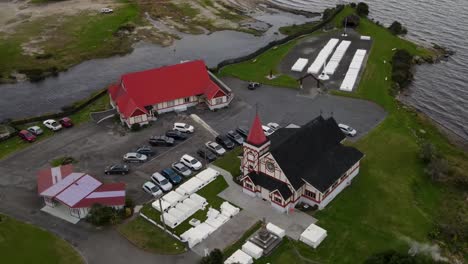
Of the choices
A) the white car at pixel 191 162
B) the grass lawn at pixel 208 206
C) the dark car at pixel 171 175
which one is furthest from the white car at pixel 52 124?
the grass lawn at pixel 208 206

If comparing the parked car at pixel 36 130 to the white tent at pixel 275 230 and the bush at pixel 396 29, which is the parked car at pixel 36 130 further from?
the bush at pixel 396 29

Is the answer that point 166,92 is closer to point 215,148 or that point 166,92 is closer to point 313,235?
point 215,148

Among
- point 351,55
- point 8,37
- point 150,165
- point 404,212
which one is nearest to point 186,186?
point 150,165

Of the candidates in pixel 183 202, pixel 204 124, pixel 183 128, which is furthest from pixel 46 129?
pixel 183 202

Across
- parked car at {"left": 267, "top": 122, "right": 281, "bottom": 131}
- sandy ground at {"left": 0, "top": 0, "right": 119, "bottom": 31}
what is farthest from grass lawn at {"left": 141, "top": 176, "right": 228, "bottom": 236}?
sandy ground at {"left": 0, "top": 0, "right": 119, "bottom": 31}

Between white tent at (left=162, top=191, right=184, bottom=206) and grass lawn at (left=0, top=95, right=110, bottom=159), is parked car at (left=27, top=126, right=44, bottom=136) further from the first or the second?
white tent at (left=162, top=191, right=184, bottom=206)

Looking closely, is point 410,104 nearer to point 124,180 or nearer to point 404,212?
point 404,212
